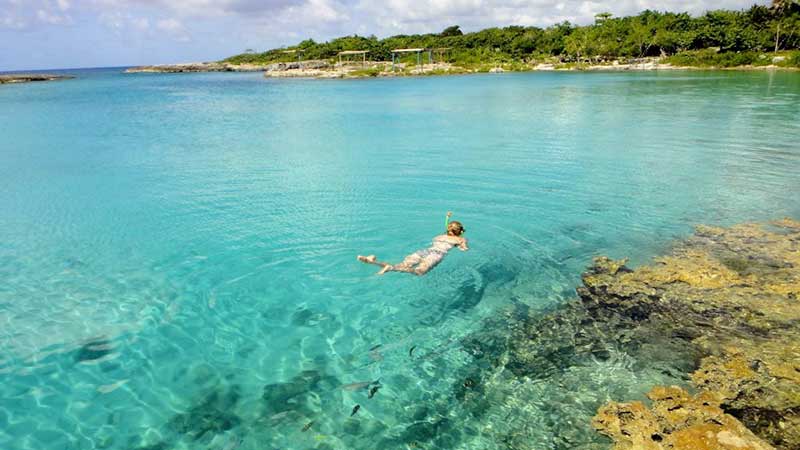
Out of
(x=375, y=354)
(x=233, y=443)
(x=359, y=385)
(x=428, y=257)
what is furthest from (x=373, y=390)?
(x=428, y=257)

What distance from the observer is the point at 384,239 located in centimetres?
1478

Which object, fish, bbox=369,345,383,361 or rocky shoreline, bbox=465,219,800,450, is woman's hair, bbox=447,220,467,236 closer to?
rocky shoreline, bbox=465,219,800,450

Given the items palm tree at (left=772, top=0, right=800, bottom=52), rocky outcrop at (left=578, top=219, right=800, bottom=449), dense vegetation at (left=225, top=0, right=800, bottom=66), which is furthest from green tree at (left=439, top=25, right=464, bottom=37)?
rocky outcrop at (left=578, top=219, right=800, bottom=449)

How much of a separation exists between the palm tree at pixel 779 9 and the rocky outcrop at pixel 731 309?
10962cm

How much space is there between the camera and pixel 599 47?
5103 inches

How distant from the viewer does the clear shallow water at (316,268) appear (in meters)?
7.94

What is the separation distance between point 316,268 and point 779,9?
12759 cm

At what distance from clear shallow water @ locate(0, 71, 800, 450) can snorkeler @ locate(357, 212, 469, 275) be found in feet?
1.44

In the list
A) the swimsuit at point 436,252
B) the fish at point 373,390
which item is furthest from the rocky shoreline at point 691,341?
the swimsuit at point 436,252

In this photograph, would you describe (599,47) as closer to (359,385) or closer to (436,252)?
(436,252)

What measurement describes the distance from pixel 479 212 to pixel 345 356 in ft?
29.6

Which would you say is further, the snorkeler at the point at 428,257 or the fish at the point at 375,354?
the snorkeler at the point at 428,257

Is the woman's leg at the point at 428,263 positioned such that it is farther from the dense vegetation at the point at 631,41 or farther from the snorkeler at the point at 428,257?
the dense vegetation at the point at 631,41

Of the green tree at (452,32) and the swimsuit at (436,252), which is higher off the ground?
the green tree at (452,32)
